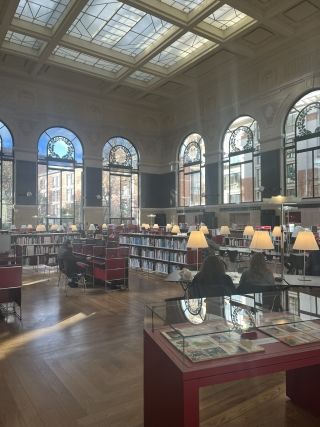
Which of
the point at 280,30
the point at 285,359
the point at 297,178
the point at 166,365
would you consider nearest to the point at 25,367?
the point at 166,365

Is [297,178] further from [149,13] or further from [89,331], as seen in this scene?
[89,331]

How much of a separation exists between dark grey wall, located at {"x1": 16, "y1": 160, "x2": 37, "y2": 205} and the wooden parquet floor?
10694 millimetres

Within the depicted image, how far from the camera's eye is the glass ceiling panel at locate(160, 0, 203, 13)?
10.4 meters

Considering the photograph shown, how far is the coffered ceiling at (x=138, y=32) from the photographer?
10484 millimetres

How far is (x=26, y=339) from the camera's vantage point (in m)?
4.56

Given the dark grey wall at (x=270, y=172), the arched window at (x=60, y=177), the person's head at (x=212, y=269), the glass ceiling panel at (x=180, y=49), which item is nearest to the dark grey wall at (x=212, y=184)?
the dark grey wall at (x=270, y=172)

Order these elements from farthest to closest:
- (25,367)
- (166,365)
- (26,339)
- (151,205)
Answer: (151,205)
(26,339)
(25,367)
(166,365)

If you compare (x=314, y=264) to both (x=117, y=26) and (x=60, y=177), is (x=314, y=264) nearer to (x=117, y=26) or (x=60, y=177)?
(x=117, y=26)

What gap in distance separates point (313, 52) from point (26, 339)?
41.5 ft

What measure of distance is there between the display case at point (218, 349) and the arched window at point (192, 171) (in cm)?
1385

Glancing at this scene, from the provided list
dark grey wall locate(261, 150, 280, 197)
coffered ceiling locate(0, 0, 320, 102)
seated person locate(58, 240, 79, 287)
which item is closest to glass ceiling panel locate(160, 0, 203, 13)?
coffered ceiling locate(0, 0, 320, 102)

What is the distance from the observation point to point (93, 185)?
17312mm

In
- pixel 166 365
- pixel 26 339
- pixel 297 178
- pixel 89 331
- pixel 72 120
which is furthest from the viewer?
pixel 72 120

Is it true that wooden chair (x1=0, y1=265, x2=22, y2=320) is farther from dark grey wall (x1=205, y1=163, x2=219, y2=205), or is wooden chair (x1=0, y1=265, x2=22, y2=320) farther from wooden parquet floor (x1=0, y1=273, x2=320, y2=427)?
dark grey wall (x1=205, y1=163, x2=219, y2=205)
